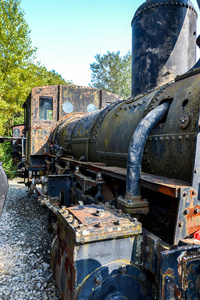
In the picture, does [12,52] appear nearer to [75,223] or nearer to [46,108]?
[46,108]

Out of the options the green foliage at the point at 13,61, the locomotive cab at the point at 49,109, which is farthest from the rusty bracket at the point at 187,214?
the green foliage at the point at 13,61

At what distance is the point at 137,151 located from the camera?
214cm

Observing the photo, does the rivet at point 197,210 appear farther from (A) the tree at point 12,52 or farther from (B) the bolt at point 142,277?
(A) the tree at point 12,52

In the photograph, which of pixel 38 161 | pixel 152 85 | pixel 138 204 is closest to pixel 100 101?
pixel 38 161

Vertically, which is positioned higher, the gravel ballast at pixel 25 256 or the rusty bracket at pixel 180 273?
the rusty bracket at pixel 180 273

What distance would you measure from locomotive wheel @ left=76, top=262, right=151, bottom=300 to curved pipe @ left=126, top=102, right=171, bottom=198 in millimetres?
604

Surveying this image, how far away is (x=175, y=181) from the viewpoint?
1.88 m

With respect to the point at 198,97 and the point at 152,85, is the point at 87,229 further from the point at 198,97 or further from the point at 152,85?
the point at 152,85

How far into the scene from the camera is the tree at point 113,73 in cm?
2978

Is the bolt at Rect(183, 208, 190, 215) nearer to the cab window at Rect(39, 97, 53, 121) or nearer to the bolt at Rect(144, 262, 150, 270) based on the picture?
the bolt at Rect(144, 262, 150, 270)

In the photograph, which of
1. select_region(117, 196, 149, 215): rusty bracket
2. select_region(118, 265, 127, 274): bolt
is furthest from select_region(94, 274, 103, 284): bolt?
select_region(117, 196, 149, 215): rusty bracket

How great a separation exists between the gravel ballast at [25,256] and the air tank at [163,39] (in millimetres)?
2701

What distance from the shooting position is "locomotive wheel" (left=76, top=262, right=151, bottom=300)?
1796mm

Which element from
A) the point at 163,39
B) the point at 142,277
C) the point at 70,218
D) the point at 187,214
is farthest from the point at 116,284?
the point at 163,39
